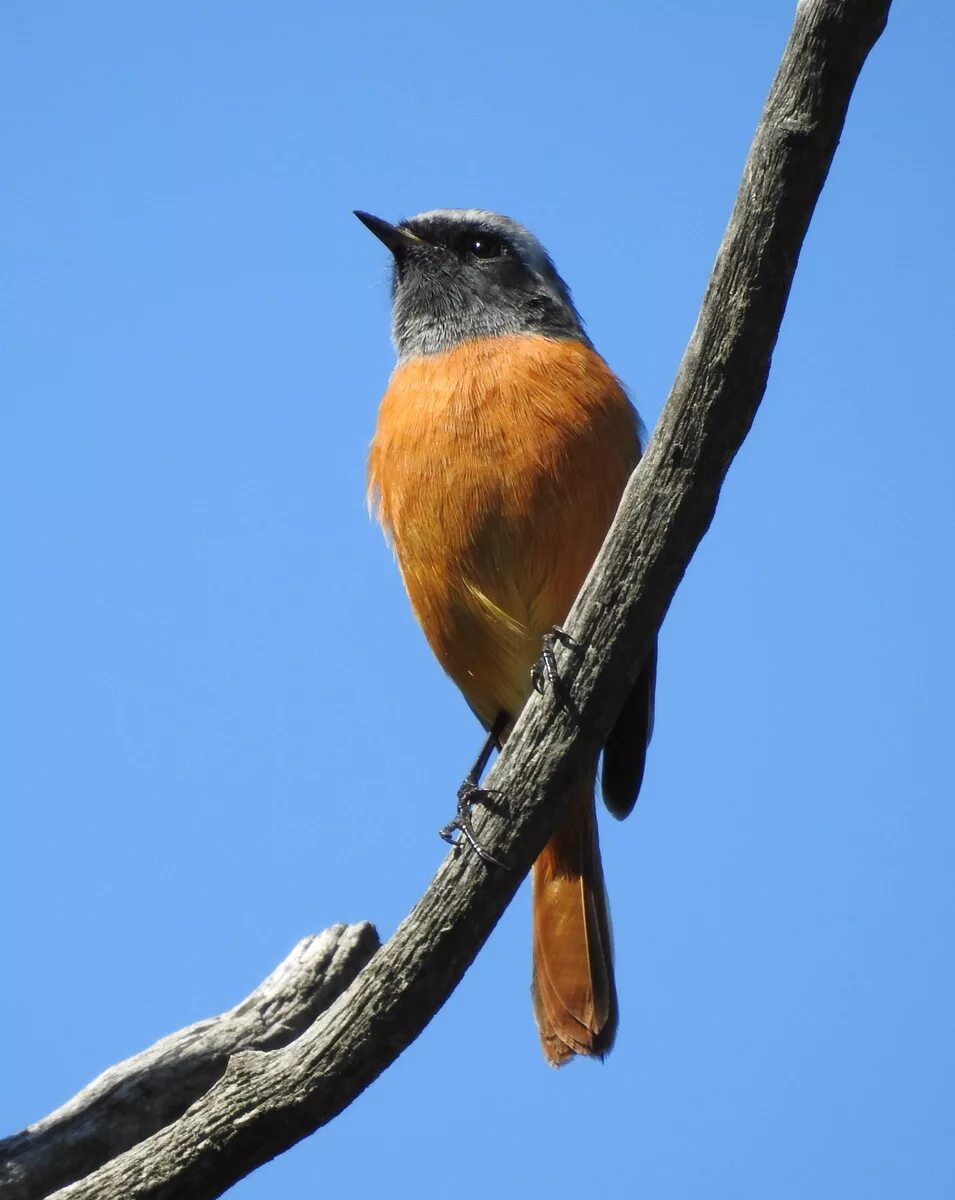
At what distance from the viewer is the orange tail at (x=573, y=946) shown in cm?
539

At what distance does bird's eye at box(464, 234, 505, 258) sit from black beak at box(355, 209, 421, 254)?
11.8 inches

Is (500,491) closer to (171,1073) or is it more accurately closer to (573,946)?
(573,946)

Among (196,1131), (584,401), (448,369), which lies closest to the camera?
(196,1131)

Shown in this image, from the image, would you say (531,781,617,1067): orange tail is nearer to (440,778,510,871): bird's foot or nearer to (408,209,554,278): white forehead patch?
(440,778,510,871): bird's foot

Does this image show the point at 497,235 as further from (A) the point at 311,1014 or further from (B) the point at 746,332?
(A) the point at 311,1014

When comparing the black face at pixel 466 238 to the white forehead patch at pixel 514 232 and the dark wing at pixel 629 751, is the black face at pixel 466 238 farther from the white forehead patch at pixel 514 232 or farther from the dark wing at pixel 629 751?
the dark wing at pixel 629 751

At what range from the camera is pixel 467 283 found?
6570mm

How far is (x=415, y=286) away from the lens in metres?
6.75

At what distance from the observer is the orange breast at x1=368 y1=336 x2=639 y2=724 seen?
523 cm

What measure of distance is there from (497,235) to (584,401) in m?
1.72

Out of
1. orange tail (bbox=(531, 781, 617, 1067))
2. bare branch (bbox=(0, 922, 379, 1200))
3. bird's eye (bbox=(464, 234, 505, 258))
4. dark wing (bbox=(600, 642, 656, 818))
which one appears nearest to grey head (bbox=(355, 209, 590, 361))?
bird's eye (bbox=(464, 234, 505, 258))

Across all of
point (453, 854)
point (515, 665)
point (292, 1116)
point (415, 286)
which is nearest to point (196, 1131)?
point (292, 1116)

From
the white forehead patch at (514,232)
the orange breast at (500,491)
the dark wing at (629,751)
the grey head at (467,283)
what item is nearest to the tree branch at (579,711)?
the orange breast at (500,491)

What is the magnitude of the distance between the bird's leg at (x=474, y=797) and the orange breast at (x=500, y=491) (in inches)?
8.2
